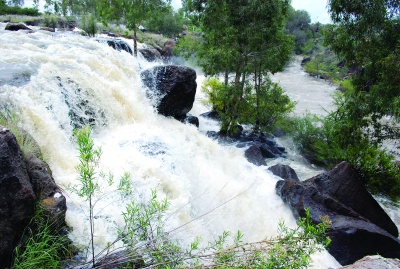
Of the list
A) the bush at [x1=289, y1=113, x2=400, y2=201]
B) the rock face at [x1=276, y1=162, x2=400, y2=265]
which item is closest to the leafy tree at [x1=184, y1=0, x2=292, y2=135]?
the bush at [x1=289, y1=113, x2=400, y2=201]

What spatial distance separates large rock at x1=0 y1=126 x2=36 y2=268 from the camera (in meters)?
3.24

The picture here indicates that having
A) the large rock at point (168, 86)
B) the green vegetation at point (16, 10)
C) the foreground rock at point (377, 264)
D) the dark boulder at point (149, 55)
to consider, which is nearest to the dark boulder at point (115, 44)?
the dark boulder at point (149, 55)

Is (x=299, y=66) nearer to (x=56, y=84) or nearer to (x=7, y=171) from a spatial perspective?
(x=56, y=84)

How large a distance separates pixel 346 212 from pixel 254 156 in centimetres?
358

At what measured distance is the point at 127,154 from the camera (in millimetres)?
6504

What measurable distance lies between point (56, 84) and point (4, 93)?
4.84 ft

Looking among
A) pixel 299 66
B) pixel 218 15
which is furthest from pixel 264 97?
pixel 299 66

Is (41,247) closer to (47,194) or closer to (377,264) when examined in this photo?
(47,194)

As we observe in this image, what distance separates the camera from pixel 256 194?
725 centimetres

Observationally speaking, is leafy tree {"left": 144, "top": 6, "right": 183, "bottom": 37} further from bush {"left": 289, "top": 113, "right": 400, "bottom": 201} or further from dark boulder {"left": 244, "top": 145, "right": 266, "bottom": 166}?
bush {"left": 289, "top": 113, "right": 400, "bottom": 201}

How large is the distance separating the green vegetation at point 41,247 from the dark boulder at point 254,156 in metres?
6.60

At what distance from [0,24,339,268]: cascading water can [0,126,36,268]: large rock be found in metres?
0.48

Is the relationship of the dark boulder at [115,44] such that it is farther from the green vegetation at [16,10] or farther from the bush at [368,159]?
the green vegetation at [16,10]

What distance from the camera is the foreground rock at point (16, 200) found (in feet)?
10.7
